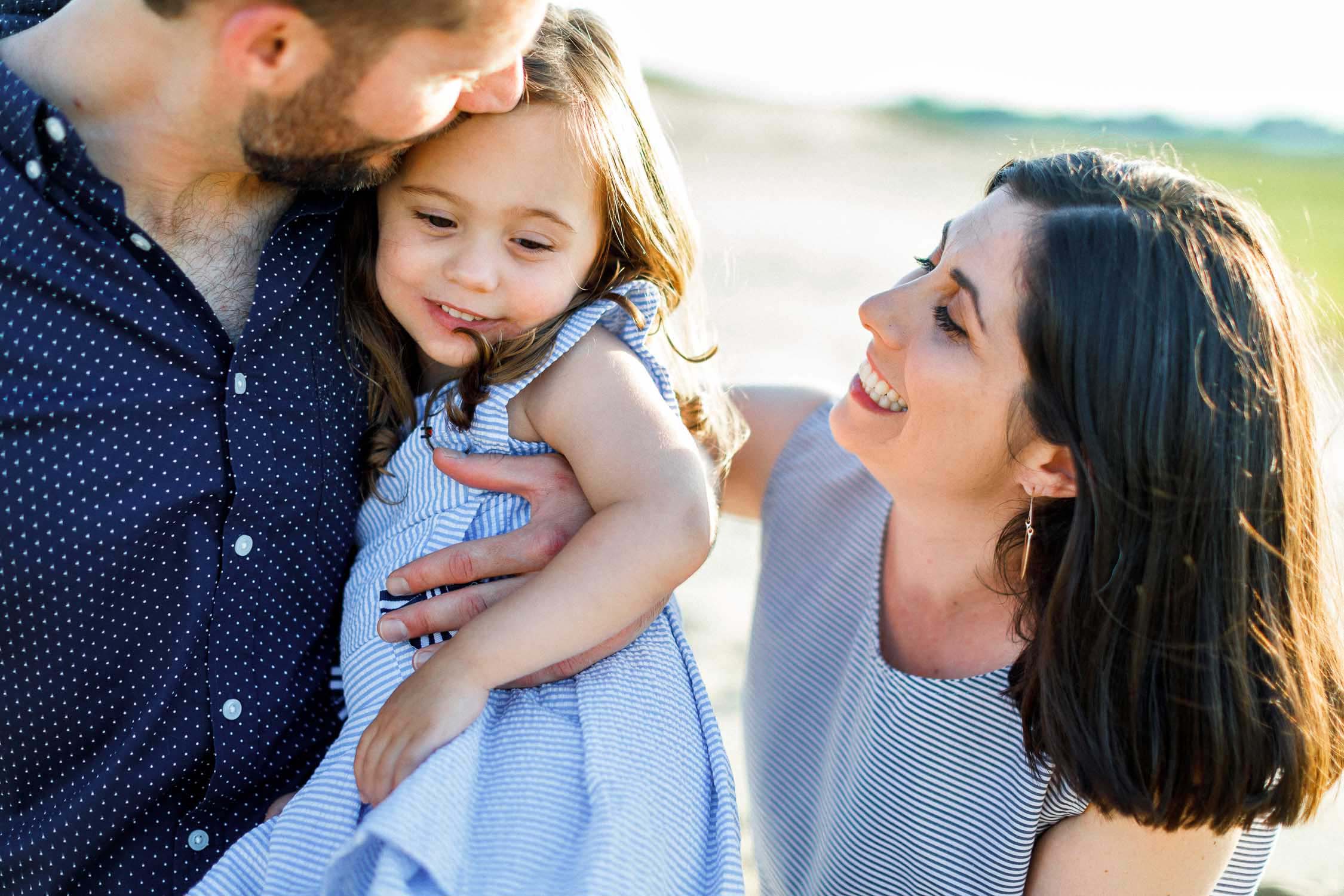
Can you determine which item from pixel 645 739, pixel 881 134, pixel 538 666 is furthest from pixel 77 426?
pixel 881 134

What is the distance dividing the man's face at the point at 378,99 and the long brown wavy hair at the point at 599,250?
0.81 feet

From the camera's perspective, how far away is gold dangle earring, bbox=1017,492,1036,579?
2.34 m

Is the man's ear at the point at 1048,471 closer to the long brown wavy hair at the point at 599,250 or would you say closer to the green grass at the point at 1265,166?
the long brown wavy hair at the point at 599,250

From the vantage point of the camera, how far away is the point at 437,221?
7.43ft

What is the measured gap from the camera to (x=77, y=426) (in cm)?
191

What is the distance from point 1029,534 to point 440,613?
1131mm

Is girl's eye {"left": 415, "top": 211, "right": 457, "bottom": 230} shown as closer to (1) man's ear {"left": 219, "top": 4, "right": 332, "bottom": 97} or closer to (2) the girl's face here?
(2) the girl's face

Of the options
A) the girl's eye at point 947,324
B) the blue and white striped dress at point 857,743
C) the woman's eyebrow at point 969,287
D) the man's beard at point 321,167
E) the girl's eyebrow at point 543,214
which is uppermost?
the man's beard at point 321,167

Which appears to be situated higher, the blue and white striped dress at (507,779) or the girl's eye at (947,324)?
the girl's eye at (947,324)

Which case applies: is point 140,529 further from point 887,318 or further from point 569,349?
point 887,318

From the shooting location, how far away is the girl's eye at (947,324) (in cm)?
229

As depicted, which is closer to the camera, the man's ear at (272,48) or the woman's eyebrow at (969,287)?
the man's ear at (272,48)

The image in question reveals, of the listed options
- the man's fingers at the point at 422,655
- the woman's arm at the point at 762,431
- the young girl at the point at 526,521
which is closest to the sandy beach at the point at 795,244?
the woman's arm at the point at 762,431

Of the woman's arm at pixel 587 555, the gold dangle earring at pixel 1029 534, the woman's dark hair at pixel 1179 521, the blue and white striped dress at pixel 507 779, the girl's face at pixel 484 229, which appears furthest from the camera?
the gold dangle earring at pixel 1029 534
